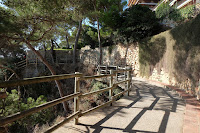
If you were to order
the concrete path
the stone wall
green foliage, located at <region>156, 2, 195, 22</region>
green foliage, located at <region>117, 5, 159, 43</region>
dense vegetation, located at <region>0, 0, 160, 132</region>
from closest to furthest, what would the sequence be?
1. the concrete path
2. dense vegetation, located at <region>0, 0, 160, 132</region>
3. green foliage, located at <region>156, 2, 195, 22</region>
4. green foliage, located at <region>117, 5, 159, 43</region>
5. the stone wall

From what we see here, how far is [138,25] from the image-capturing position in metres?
12.1

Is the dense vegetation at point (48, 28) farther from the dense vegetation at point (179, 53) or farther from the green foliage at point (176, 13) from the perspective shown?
the dense vegetation at point (179, 53)

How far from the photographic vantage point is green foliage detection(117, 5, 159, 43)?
11992 millimetres

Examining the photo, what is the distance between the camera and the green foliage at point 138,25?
1199 cm

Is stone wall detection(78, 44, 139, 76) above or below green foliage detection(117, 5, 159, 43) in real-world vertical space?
below

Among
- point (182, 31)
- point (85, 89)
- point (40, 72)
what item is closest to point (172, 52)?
point (182, 31)

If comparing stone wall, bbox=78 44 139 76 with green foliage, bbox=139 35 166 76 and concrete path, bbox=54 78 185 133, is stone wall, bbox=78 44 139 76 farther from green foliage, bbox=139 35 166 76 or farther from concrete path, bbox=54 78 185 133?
concrete path, bbox=54 78 185 133

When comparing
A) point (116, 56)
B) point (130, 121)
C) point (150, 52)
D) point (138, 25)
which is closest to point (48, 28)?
point (150, 52)

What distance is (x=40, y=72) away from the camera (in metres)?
16.0

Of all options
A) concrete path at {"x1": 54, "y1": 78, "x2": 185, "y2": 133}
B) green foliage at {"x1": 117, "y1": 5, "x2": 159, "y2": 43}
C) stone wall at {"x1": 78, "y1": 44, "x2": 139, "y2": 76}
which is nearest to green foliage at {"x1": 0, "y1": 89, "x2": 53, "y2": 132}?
concrete path at {"x1": 54, "y1": 78, "x2": 185, "y2": 133}

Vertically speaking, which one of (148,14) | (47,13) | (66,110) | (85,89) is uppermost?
(148,14)

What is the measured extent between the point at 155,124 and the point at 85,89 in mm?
8907

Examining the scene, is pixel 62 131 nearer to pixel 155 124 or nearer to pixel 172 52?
pixel 155 124

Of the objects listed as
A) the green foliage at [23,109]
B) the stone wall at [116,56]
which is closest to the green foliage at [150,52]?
the stone wall at [116,56]
